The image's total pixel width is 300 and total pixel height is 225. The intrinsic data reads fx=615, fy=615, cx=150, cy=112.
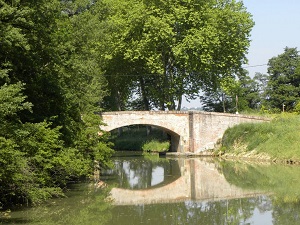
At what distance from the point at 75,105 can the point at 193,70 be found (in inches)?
869

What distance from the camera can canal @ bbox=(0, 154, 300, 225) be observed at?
1557cm

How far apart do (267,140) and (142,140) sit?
14071 mm

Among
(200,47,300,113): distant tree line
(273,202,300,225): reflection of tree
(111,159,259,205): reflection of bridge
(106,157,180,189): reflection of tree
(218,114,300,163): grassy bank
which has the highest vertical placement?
(200,47,300,113): distant tree line

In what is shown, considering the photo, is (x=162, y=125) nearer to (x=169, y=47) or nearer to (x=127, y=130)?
(x=169, y=47)

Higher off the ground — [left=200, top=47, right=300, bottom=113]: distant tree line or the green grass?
[left=200, top=47, right=300, bottom=113]: distant tree line

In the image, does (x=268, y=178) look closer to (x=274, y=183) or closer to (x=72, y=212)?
(x=274, y=183)

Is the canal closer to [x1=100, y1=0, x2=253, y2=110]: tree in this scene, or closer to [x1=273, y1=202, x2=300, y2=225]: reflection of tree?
[x1=273, y1=202, x2=300, y2=225]: reflection of tree

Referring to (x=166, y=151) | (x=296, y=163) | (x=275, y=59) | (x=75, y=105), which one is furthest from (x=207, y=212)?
(x=275, y=59)

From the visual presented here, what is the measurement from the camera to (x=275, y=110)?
5128 cm

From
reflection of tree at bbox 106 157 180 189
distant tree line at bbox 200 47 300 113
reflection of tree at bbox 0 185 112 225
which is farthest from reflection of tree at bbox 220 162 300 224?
distant tree line at bbox 200 47 300 113

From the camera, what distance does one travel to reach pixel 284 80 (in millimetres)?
55250

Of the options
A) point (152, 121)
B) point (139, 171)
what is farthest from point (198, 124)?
point (139, 171)

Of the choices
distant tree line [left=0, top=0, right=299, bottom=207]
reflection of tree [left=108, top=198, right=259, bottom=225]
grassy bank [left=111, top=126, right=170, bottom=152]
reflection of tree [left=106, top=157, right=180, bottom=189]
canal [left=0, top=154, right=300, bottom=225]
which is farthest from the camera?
grassy bank [left=111, top=126, right=170, bottom=152]

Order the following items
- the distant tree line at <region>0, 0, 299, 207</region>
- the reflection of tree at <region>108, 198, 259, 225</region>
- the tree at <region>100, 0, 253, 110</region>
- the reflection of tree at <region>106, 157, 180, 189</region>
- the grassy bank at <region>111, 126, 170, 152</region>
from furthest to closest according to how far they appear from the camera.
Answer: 1. the grassy bank at <region>111, 126, 170, 152</region>
2. the tree at <region>100, 0, 253, 110</region>
3. the reflection of tree at <region>106, 157, 180, 189</region>
4. the distant tree line at <region>0, 0, 299, 207</region>
5. the reflection of tree at <region>108, 198, 259, 225</region>
